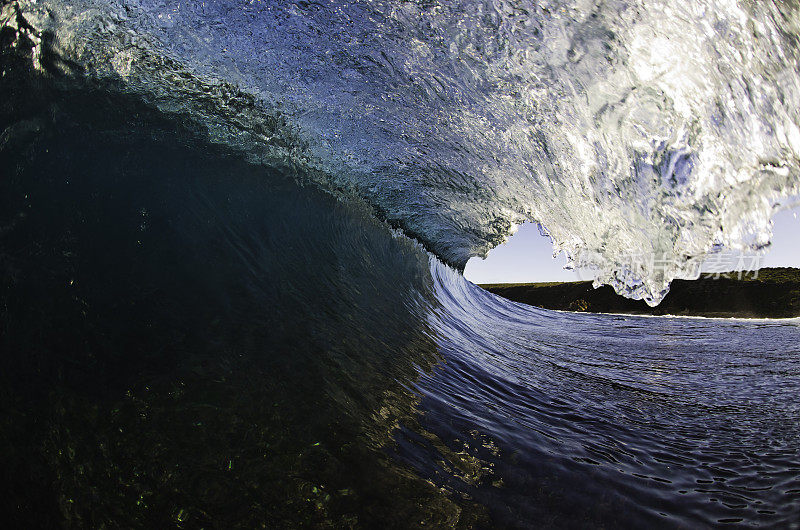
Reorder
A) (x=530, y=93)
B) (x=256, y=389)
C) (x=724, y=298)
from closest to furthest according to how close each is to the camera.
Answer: (x=256, y=389)
(x=530, y=93)
(x=724, y=298)

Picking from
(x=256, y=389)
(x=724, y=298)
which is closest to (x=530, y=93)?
(x=256, y=389)

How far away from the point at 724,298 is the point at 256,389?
18316 millimetres

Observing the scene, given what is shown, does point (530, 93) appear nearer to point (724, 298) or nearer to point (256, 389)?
point (256, 389)

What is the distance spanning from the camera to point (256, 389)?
5.58 feet

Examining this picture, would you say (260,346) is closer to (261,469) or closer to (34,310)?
(261,469)

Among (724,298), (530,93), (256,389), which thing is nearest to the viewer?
(256,389)

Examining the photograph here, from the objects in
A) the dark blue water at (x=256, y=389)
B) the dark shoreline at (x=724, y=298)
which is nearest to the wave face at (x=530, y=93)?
the dark blue water at (x=256, y=389)

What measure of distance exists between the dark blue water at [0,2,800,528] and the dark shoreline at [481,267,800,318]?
13881 millimetres

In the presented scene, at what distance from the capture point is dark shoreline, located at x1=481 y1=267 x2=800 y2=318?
1436cm

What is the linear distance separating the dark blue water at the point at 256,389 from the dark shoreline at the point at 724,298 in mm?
13881

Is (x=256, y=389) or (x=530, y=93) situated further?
(x=530, y=93)

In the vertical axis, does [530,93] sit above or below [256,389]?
above

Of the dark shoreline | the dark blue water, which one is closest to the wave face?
the dark blue water

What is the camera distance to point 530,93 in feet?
8.87
